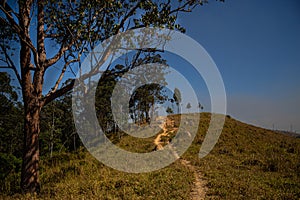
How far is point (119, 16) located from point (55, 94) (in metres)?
4.44

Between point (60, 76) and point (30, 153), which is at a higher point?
point (60, 76)

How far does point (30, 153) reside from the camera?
8.64 metres

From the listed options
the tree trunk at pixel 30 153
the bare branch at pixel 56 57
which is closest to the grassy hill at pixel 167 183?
the tree trunk at pixel 30 153

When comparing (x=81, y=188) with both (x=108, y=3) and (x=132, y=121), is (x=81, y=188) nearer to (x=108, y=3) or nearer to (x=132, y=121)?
(x=108, y=3)

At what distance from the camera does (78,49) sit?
29.5 feet

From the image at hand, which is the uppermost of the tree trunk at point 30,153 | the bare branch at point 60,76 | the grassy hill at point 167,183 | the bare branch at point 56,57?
the bare branch at point 56,57

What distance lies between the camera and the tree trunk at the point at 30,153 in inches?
332

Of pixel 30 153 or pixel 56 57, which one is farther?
pixel 56 57

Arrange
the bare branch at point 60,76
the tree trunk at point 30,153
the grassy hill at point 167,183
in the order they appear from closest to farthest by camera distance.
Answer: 1. the grassy hill at point 167,183
2. the tree trunk at point 30,153
3. the bare branch at point 60,76

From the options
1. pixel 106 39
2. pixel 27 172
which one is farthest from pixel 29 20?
pixel 27 172

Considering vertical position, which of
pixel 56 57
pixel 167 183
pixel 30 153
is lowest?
pixel 167 183

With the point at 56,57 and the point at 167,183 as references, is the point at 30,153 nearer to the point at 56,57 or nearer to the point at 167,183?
the point at 56,57

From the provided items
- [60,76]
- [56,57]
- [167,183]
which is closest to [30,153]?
[60,76]

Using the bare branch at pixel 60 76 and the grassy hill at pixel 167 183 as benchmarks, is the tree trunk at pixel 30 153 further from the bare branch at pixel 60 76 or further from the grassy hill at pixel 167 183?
the bare branch at pixel 60 76
